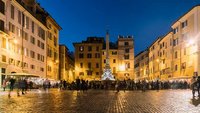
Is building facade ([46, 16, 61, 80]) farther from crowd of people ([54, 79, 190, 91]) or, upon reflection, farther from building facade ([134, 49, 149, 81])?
building facade ([134, 49, 149, 81])

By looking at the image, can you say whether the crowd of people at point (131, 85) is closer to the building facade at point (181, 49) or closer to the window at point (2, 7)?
the building facade at point (181, 49)

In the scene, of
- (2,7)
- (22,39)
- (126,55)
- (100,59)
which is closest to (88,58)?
(100,59)

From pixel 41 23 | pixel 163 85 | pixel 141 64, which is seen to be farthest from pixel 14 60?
pixel 141 64

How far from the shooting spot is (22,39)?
54.9 metres

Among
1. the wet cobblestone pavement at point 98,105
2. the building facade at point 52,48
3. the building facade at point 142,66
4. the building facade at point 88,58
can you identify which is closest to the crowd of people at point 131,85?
the building facade at point 52,48

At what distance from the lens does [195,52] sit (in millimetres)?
58781

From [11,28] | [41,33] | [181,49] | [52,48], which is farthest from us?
[52,48]

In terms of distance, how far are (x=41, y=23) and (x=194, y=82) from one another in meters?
44.6

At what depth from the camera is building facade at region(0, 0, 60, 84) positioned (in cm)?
4594

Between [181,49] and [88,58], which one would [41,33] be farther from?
[88,58]

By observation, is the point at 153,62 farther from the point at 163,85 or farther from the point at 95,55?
the point at 163,85

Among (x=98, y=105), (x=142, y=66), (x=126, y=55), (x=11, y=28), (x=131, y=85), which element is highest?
(x=11, y=28)

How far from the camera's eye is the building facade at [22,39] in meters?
45.9

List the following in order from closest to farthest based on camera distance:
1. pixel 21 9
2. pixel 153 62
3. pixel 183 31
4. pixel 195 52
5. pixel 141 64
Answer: pixel 21 9 → pixel 195 52 → pixel 183 31 → pixel 153 62 → pixel 141 64
